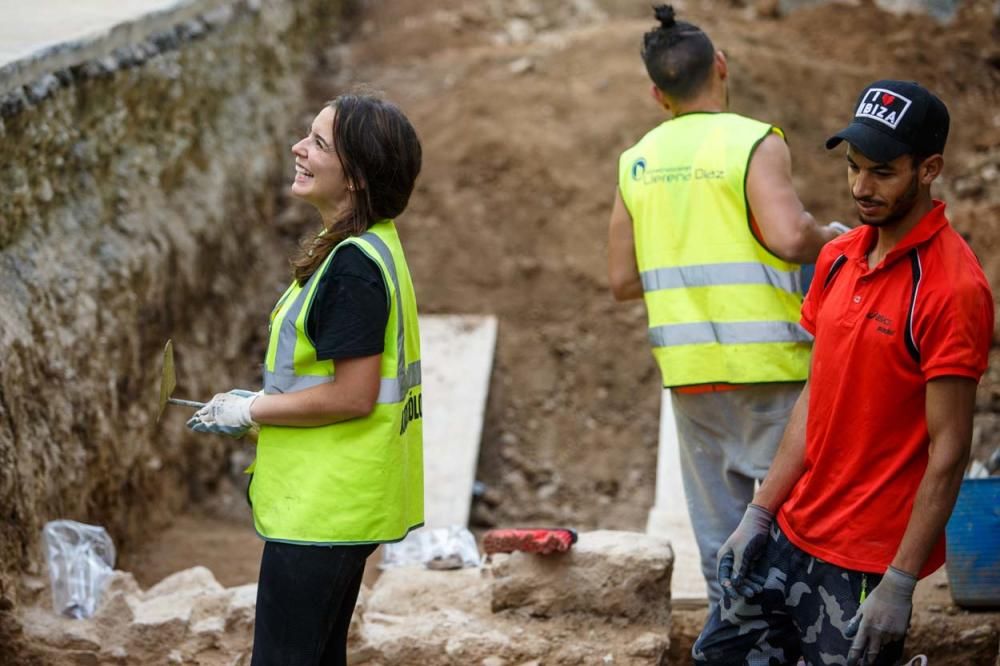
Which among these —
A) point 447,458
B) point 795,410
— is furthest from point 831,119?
point 795,410

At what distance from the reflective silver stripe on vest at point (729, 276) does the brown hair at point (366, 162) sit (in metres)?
1.21

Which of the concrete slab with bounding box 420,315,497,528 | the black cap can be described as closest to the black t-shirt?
the black cap

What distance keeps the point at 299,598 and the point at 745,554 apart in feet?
3.45

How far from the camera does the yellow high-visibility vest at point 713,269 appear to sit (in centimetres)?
364

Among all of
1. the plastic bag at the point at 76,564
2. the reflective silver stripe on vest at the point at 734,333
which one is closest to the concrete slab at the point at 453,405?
the plastic bag at the point at 76,564

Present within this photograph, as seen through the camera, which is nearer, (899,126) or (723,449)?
(899,126)

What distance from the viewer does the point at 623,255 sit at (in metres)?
3.93

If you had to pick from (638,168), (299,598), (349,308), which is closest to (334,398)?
(349,308)

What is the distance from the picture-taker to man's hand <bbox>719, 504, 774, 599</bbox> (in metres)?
2.88

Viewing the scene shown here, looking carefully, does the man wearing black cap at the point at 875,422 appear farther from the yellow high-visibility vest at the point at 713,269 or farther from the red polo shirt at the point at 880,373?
the yellow high-visibility vest at the point at 713,269

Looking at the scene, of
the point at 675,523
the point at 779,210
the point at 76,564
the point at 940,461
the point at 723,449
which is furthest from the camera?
the point at 675,523

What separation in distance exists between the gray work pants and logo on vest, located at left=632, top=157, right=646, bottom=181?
0.70m

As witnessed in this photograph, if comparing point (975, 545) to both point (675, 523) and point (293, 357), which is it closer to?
point (675, 523)

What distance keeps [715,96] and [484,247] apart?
387 centimetres
